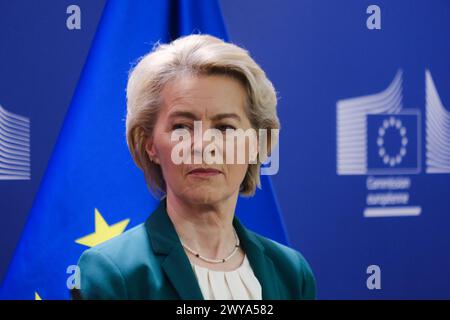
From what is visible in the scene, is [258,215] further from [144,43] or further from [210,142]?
[144,43]

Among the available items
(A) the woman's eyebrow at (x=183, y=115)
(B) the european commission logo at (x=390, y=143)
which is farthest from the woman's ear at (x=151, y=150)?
A: (B) the european commission logo at (x=390, y=143)

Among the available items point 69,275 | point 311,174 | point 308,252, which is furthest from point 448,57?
point 69,275

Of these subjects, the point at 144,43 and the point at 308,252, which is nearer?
the point at 144,43

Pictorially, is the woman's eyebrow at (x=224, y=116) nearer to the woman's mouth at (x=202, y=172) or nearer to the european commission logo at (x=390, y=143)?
the woman's mouth at (x=202, y=172)

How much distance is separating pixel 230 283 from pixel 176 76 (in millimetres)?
616

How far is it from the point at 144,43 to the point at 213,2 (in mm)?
266

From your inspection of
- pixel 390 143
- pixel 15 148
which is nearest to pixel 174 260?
pixel 15 148

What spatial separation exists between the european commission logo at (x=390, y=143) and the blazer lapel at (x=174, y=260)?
0.65m

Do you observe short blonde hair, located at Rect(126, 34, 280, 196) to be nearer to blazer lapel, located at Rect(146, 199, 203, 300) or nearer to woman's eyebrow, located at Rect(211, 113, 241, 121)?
woman's eyebrow, located at Rect(211, 113, 241, 121)

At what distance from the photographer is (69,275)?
6.63 ft

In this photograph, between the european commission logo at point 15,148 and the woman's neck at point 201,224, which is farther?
the european commission logo at point 15,148

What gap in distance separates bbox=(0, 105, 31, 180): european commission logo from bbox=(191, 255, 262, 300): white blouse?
62 cm

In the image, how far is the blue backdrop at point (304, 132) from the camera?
203 centimetres

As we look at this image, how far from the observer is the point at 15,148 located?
80.4 inches
